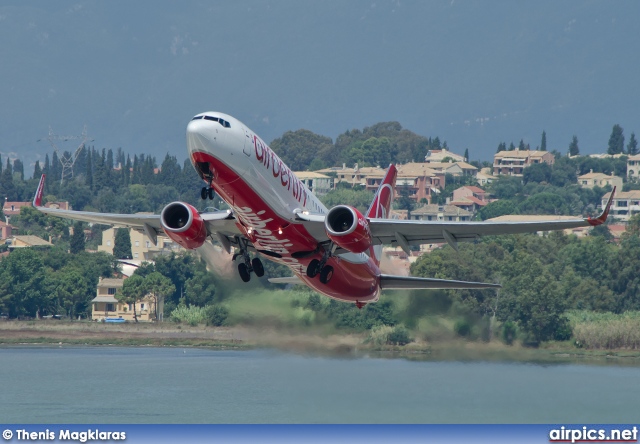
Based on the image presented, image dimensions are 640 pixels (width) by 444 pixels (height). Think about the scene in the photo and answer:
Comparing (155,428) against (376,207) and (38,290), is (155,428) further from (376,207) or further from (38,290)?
(38,290)

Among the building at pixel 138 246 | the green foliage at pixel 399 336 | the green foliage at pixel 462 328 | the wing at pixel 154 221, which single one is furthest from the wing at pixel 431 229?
the building at pixel 138 246

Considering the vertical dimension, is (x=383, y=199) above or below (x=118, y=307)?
above

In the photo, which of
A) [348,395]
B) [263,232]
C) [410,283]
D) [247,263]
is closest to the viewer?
[263,232]

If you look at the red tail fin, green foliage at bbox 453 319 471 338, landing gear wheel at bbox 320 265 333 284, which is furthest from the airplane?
green foliage at bbox 453 319 471 338

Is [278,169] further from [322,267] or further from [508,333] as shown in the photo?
[508,333]

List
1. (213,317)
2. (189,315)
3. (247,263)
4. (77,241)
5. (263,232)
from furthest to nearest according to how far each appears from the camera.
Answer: (77,241) < (189,315) < (213,317) < (247,263) < (263,232)

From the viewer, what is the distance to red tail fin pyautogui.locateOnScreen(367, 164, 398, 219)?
59781 mm

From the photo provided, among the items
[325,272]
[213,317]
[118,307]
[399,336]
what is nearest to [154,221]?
[325,272]

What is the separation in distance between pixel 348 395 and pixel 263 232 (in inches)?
560

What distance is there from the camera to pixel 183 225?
153 feet

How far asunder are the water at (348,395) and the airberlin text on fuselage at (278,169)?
41.1ft

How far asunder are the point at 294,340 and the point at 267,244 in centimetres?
1774

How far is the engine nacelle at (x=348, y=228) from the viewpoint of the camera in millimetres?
44562

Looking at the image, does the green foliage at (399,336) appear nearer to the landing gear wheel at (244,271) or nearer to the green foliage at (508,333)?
the green foliage at (508,333)
